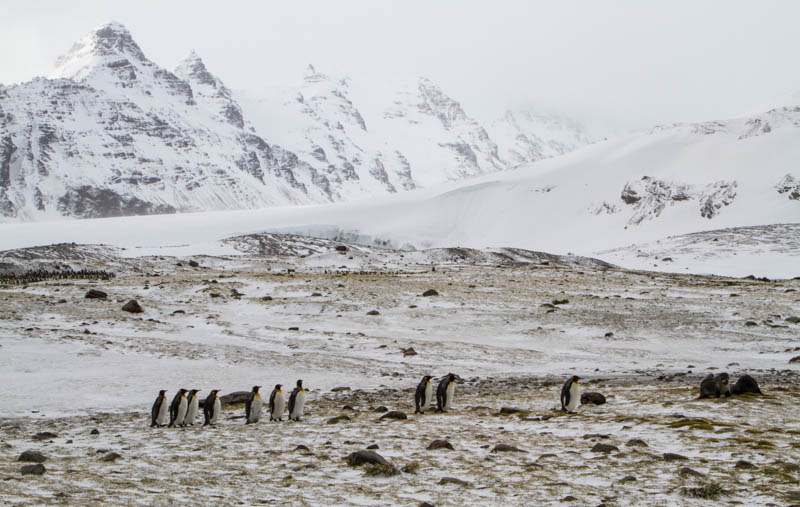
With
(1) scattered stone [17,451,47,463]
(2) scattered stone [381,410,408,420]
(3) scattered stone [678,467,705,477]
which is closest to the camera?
(3) scattered stone [678,467,705,477]

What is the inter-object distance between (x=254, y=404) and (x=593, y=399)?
25.5ft

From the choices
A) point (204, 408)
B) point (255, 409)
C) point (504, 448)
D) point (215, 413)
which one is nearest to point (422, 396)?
point (255, 409)

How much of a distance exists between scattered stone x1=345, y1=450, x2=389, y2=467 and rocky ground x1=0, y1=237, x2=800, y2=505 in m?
0.22

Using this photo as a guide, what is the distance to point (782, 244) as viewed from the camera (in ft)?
263

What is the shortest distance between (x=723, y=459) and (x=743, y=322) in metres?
24.7

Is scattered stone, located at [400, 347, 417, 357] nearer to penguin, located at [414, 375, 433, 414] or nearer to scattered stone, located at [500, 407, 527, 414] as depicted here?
penguin, located at [414, 375, 433, 414]

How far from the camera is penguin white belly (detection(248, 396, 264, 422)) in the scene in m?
16.0

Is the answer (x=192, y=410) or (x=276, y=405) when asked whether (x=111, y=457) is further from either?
(x=276, y=405)

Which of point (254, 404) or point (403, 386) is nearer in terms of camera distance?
point (254, 404)

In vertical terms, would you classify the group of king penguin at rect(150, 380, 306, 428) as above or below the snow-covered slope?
below

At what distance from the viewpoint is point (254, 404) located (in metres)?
16.0

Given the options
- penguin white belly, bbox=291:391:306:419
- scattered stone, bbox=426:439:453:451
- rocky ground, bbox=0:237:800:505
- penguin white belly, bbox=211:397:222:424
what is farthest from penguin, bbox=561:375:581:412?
penguin white belly, bbox=211:397:222:424

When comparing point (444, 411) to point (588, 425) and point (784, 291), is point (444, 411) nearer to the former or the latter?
point (588, 425)

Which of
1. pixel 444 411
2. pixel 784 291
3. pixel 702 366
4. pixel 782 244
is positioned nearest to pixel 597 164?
pixel 782 244
